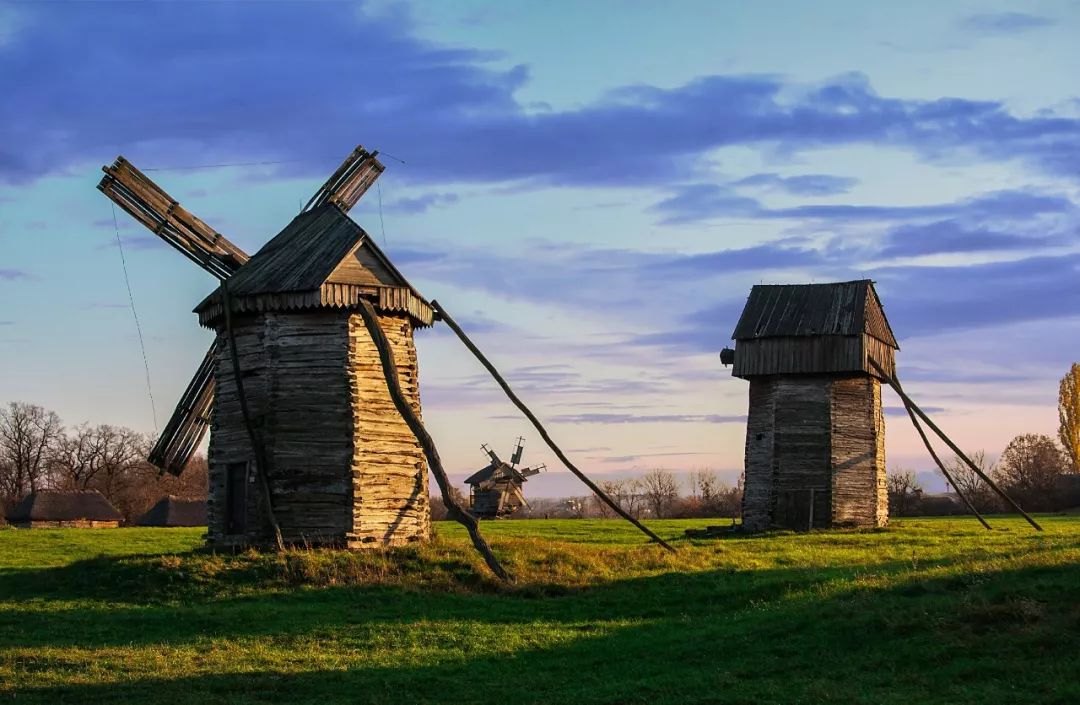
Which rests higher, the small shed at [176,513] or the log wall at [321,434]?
the log wall at [321,434]

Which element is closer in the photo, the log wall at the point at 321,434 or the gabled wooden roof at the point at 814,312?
the log wall at the point at 321,434

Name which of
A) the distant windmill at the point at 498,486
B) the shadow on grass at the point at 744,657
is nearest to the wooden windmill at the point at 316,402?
the shadow on grass at the point at 744,657

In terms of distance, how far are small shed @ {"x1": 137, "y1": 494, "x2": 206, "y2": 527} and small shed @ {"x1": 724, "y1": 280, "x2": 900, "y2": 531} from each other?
51.3 meters

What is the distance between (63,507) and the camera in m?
83.6

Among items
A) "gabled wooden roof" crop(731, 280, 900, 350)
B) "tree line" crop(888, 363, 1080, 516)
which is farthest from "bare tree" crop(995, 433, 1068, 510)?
"gabled wooden roof" crop(731, 280, 900, 350)

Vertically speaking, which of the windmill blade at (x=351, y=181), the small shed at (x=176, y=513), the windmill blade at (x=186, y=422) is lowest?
the small shed at (x=176, y=513)

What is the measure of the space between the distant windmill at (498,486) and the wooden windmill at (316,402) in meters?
49.8

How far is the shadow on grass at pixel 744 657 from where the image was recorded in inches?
635

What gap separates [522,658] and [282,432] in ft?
46.3

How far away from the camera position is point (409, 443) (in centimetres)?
3403

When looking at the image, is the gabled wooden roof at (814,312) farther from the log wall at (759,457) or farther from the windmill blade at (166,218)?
the windmill blade at (166,218)

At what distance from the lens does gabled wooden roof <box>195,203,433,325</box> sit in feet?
107

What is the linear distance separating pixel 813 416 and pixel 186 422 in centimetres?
2658

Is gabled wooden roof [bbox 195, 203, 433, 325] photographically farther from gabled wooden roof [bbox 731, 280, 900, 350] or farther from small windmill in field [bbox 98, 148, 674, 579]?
gabled wooden roof [bbox 731, 280, 900, 350]
